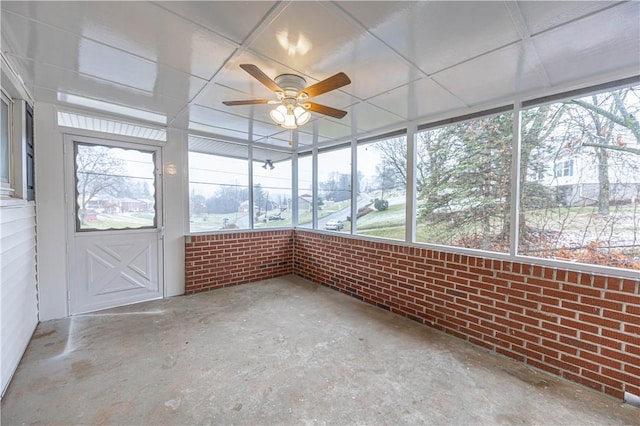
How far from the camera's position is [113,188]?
11.1 feet

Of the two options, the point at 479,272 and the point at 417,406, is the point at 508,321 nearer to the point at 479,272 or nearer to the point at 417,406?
the point at 479,272

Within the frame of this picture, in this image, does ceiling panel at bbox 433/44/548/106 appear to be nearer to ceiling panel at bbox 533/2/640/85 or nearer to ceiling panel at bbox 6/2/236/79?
ceiling panel at bbox 533/2/640/85

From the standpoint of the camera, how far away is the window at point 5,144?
231 cm

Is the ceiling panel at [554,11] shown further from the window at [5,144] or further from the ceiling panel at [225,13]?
the window at [5,144]

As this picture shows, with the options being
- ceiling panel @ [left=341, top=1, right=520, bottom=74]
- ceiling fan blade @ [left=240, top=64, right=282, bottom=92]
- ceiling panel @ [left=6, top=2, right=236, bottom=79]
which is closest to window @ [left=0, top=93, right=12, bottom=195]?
ceiling panel @ [left=6, top=2, right=236, bottom=79]

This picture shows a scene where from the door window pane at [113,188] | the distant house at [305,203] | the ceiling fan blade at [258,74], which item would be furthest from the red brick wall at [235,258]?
the ceiling fan blade at [258,74]

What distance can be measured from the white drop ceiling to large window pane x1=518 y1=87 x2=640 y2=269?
0.26m

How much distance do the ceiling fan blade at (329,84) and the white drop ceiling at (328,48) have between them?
198 mm

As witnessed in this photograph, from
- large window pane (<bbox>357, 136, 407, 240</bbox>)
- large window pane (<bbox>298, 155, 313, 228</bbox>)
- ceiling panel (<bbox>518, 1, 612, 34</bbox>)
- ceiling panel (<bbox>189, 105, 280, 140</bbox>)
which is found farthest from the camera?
large window pane (<bbox>298, 155, 313, 228</bbox>)

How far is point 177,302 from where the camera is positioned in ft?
11.7

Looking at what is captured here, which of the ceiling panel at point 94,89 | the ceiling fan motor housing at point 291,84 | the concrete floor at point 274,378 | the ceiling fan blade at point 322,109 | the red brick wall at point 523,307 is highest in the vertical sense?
the ceiling panel at point 94,89

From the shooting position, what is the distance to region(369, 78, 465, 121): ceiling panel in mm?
→ 2363

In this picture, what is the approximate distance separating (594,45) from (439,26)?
42.9 inches

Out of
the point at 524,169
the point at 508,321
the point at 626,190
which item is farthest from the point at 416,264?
the point at 626,190
